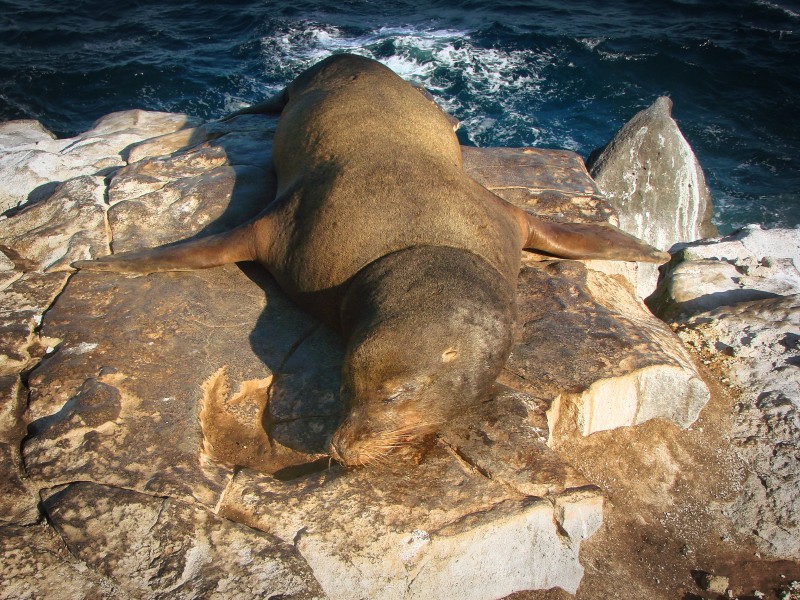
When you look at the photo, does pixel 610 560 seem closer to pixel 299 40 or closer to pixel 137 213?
pixel 137 213

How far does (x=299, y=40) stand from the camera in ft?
49.1

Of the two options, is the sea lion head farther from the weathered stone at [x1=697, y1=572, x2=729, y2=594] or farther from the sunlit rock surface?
the sunlit rock surface

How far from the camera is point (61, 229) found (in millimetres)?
5055

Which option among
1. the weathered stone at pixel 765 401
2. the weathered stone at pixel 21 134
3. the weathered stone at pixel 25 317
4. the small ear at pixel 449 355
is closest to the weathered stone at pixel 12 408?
the weathered stone at pixel 25 317

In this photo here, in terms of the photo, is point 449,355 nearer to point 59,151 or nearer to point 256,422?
point 256,422

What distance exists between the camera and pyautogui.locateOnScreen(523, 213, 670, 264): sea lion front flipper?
16.7 ft

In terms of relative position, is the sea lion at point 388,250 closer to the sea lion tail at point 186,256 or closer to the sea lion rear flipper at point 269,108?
the sea lion tail at point 186,256

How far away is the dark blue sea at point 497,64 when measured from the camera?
12109 millimetres

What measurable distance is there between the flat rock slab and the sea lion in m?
0.21

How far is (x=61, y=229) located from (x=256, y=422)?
7.90 ft

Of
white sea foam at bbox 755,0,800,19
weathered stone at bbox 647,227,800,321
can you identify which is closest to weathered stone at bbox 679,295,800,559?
weathered stone at bbox 647,227,800,321

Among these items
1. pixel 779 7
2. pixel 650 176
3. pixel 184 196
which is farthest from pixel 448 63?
pixel 184 196

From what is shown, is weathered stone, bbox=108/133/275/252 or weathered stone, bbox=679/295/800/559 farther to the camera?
weathered stone, bbox=108/133/275/252

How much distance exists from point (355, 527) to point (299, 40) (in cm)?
1367
